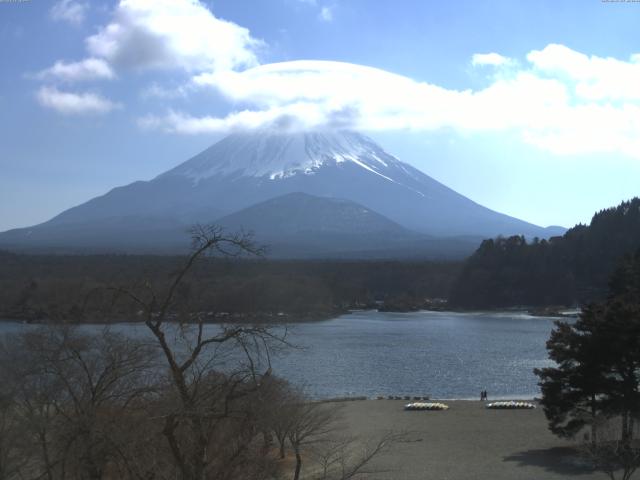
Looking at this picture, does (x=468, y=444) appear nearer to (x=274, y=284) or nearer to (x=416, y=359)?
(x=416, y=359)

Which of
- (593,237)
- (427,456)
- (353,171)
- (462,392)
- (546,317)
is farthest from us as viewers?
(353,171)

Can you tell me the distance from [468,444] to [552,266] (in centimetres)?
4831

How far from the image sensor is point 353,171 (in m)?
154

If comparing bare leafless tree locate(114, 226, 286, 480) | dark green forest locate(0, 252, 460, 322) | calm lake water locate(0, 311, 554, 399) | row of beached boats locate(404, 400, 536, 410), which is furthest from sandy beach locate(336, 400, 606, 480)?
bare leafless tree locate(114, 226, 286, 480)

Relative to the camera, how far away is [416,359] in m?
27.8

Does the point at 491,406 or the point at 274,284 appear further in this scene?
the point at 274,284

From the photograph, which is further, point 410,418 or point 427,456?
point 410,418

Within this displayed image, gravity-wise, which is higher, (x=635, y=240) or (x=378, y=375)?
(x=635, y=240)

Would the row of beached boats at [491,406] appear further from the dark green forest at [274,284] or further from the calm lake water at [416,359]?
the dark green forest at [274,284]

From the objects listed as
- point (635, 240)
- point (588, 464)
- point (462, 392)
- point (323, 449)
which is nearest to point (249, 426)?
point (323, 449)

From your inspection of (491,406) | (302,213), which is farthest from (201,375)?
(302,213)

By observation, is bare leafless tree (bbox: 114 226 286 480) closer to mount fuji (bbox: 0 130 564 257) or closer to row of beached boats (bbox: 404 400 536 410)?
row of beached boats (bbox: 404 400 536 410)

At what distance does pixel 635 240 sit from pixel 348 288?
23.0 m

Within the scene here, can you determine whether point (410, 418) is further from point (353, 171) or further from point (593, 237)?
point (353, 171)
